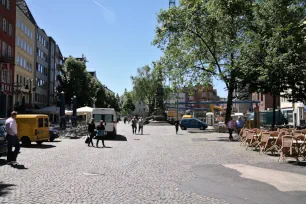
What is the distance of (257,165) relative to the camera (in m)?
12.9

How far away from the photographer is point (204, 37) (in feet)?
113

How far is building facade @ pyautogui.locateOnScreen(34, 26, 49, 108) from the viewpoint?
67.8m

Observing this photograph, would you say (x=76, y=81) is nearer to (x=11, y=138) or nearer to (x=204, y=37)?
(x=204, y=37)

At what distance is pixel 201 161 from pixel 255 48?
479 inches

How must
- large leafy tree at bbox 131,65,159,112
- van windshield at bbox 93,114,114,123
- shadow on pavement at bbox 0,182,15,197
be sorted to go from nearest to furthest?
shadow on pavement at bbox 0,182,15,197, van windshield at bbox 93,114,114,123, large leafy tree at bbox 131,65,159,112

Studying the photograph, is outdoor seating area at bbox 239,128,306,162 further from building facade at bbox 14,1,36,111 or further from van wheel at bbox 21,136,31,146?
building facade at bbox 14,1,36,111

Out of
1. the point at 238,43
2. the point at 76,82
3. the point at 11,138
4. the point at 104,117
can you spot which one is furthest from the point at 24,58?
the point at 11,138

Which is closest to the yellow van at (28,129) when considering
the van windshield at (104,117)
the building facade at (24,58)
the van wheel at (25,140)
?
the van wheel at (25,140)

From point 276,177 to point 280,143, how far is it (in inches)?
228

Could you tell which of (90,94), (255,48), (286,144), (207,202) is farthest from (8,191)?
(90,94)

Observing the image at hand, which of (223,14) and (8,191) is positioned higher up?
(223,14)

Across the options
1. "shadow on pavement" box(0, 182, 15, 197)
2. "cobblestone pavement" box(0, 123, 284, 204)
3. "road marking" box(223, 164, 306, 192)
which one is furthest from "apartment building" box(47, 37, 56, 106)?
"shadow on pavement" box(0, 182, 15, 197)

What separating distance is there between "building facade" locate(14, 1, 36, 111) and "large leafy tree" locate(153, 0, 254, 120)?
23.9 metres

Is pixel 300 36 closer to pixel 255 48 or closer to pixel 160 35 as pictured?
pixel 255 48
